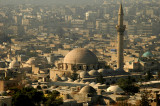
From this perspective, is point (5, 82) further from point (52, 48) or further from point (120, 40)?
point (52, 48)

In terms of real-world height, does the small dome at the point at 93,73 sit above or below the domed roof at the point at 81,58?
below

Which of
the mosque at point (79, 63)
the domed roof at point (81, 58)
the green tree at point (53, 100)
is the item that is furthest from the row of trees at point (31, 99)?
the domed roof at point (81, 58)

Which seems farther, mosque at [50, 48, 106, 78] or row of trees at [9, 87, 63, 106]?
mosque at [50, 48, 106, 78]

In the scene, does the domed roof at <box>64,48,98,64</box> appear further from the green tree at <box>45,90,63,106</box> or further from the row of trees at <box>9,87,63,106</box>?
the row of trees at <box>9,87,63,106</box>

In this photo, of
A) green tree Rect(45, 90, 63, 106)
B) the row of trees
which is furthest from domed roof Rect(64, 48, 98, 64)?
the row of trees

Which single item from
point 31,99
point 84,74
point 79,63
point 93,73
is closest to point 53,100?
point 31,99

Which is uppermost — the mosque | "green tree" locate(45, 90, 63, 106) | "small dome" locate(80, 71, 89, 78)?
the mosque

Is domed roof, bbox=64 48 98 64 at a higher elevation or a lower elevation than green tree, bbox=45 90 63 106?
higher

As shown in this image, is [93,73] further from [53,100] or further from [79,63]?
[53,100]

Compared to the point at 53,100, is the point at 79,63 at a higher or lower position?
higher

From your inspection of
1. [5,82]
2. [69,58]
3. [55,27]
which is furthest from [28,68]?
[55,27]

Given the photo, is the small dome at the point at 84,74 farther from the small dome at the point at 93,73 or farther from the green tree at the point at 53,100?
the green tree at the point at 53,100
